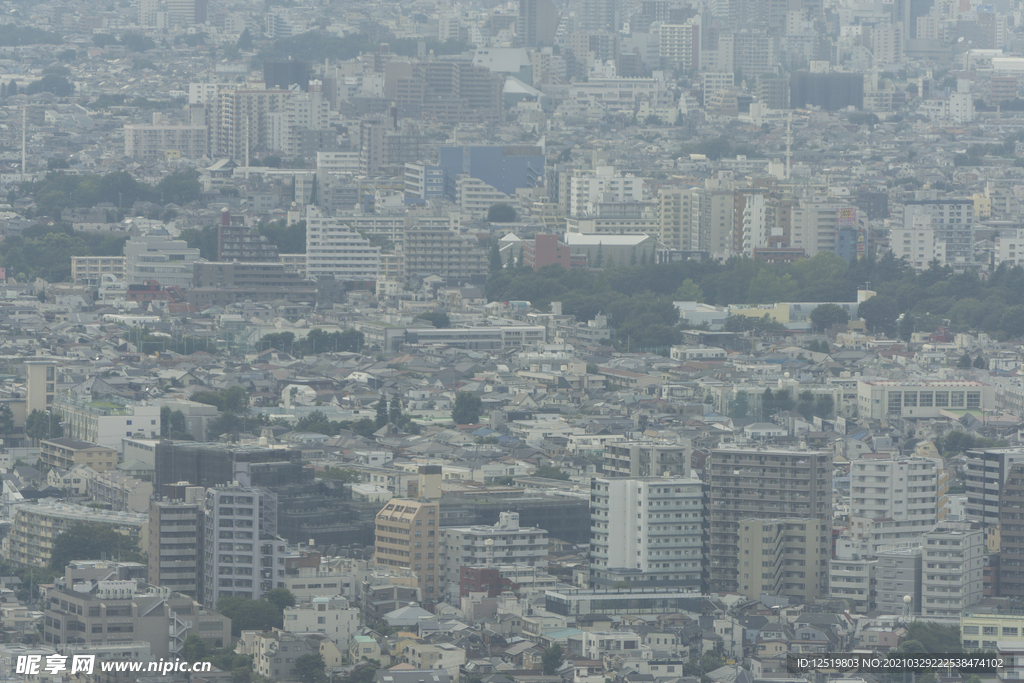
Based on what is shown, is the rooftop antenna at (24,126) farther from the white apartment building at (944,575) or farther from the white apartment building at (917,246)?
the white apartment building at (944,575)

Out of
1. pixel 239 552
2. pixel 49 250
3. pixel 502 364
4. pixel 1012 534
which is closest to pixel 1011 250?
pixel 502 364


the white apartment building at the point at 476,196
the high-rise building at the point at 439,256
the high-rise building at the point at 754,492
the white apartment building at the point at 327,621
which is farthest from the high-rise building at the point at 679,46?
the white apartment building at the point at 327,621

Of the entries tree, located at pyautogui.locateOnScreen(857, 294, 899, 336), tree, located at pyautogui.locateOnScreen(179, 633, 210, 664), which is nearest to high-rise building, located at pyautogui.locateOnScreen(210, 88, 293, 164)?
tree, located at pyautogui.locateOnScreen(857, 294, 899, 336)

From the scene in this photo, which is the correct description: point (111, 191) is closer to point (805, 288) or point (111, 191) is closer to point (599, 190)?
point (599, 190)

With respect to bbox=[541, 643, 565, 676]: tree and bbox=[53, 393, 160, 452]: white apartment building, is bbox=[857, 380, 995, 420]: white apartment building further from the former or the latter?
bbox=[541, 643, 565, 676]: tree

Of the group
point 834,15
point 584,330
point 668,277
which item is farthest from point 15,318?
point 834,15
